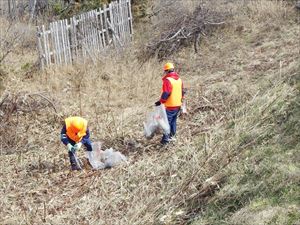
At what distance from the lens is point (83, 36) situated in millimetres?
12148

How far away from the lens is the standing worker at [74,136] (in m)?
7.17

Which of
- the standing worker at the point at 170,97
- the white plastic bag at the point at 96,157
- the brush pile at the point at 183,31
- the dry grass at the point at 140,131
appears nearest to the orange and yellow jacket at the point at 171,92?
the standing worker at the point at 170,97

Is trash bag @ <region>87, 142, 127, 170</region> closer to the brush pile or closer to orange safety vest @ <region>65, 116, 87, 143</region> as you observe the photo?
orange safety vest @ <region>65, 116, 87, 143</region>

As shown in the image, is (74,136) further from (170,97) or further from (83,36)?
(83,36)

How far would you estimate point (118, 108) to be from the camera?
9.72 m

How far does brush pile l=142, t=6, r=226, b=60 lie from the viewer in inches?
505

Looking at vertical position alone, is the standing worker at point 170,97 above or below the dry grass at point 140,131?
above

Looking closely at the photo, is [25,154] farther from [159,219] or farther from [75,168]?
[159,219]

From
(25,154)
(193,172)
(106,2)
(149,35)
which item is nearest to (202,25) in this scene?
(149,35)

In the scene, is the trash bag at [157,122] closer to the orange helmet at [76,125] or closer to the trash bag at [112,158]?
the trash bag at [112,158]

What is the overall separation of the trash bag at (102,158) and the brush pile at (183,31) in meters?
5.37

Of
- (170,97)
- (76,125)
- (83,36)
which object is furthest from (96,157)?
(83,36)

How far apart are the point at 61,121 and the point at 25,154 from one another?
131 centimetres

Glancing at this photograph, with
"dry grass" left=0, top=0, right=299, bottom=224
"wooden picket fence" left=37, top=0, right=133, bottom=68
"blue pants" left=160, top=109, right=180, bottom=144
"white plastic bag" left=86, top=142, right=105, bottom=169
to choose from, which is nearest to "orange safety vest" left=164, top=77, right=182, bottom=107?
"blue pants" left=160, top=109, right=180, bottom=144
